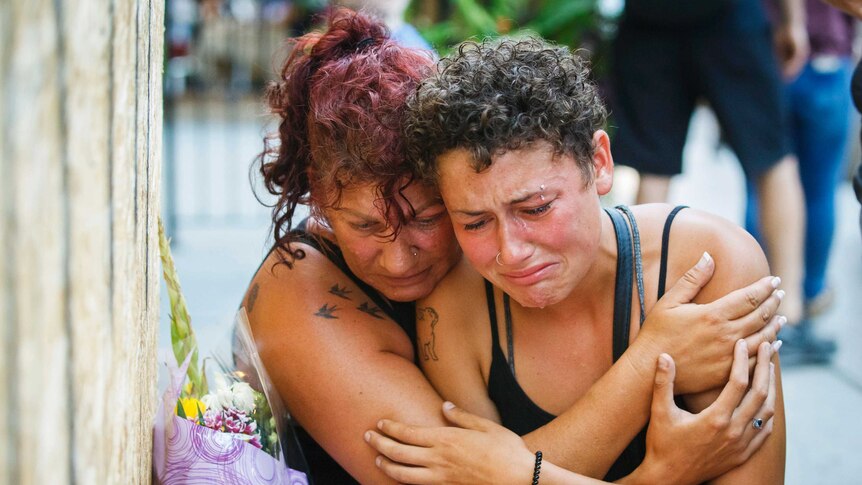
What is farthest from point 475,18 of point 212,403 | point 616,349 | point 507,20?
point 212,403

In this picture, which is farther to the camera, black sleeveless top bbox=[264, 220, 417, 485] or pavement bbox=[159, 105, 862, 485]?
pavement bbox=[159, 105, 862, 485]

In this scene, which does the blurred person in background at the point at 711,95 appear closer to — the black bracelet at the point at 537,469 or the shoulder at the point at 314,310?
the shoulder at the point at 314,310

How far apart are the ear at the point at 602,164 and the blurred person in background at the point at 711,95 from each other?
220cm

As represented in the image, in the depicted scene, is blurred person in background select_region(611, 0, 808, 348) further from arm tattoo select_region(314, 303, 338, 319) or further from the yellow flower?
the yellow flower

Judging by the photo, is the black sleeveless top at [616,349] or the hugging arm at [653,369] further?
the black sleeveless top at [616,349]

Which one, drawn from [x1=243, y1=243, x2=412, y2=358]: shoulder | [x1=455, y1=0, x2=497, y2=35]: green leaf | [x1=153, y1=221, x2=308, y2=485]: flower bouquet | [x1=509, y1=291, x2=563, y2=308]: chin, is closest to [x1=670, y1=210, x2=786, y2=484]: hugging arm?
[x1=509, y1=291, x2=563, y2=308]: chin

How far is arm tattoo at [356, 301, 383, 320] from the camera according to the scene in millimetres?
2213

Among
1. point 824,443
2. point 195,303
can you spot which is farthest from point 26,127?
point 195,303

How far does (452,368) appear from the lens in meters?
2.15

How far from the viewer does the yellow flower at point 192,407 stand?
1.87 meters

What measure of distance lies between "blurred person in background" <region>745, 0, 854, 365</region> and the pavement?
33 centimetres

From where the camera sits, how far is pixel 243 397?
194 centimetres

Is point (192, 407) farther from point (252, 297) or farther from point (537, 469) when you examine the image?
point (537, 469)

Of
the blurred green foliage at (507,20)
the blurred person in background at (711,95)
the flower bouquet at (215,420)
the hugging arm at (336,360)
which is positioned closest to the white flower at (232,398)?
the flower bouquet at (215,420)
